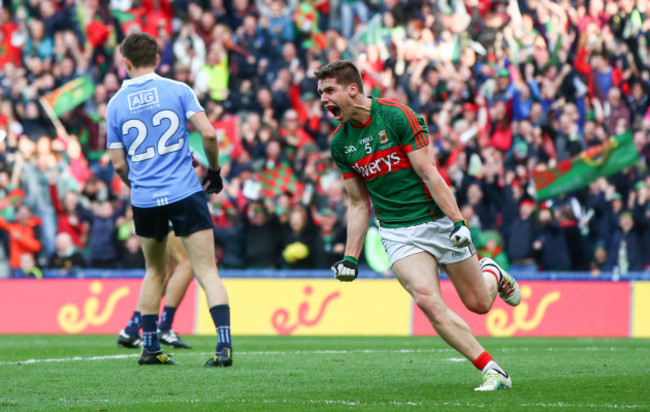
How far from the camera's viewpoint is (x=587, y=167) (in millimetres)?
16125

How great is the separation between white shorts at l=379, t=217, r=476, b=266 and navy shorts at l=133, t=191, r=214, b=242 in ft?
5.67

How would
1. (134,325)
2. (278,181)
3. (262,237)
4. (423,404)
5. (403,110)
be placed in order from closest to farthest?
(423,404) → (403,110) → (134,325) → (262,237) → (278,181)

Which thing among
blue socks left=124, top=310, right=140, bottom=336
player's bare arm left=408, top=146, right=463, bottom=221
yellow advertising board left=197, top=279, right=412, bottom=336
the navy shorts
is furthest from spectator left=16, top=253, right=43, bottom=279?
player's bare arm left=408, top=146, right=463, bottom=221

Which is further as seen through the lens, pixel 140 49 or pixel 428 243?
pixel 140 49

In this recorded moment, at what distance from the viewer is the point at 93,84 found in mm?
19312

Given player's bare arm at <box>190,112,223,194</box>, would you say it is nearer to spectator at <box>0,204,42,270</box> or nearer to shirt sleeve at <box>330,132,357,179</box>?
shirt sleeve at <box>330,132,357,179</box>

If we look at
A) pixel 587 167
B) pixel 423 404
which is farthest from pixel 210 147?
pixel 587 167

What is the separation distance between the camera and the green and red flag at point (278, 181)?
16.4m

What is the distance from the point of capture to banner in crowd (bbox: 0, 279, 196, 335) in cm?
1506

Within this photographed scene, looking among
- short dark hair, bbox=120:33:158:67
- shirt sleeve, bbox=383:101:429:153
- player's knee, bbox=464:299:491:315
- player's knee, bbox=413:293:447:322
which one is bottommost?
player's knee, bbox=464:299:491:315

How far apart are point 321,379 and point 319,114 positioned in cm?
1080

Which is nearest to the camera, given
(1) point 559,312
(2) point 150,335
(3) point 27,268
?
(2) point 150,335

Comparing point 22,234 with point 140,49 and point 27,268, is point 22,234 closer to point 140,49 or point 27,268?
point 27,268

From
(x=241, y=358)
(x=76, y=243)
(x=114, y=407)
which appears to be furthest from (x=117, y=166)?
(x=76, y=243)
